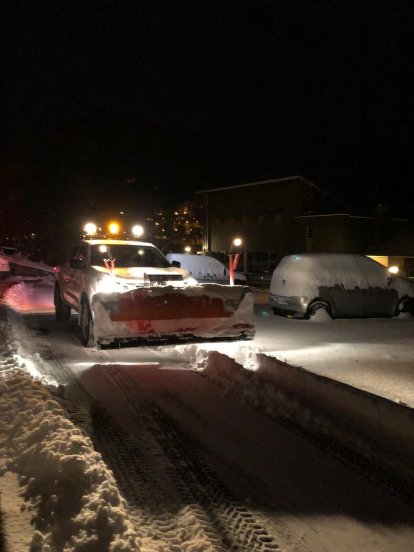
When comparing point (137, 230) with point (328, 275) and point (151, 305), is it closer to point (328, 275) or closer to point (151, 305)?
point (328, 275)

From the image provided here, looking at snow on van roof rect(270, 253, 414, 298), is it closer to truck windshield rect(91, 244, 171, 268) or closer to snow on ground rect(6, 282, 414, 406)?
snow on ground rect(6, 282, 414, 406)

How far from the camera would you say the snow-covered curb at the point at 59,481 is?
3.23 metres

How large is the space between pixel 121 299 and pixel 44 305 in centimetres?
900

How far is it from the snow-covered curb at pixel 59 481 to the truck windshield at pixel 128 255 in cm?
587

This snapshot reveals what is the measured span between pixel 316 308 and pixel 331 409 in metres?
7.82

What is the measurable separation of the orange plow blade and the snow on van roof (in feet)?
14.1

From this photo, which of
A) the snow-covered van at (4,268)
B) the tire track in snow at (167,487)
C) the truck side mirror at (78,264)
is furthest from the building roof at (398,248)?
the tire track in snow at (167,487)

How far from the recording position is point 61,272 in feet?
43.9

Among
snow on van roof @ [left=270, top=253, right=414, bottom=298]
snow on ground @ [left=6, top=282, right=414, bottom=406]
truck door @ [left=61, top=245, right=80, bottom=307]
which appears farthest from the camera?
snow on van roof @ [left=270, top=253, right=414, bottom=298]

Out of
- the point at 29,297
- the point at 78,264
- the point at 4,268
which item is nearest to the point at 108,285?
the point at 78,264

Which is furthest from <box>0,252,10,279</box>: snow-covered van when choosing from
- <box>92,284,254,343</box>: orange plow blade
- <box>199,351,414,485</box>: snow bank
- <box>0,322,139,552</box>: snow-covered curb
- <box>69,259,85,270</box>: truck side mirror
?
<box>0,322,139,552</box>: snow-covered curb

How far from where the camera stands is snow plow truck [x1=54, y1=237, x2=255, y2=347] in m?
8.74

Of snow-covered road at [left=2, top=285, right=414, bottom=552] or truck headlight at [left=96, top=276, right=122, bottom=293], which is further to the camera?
truck headlight at [left=96, top=276, right=122, bottom=293]

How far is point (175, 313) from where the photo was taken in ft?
29.9
